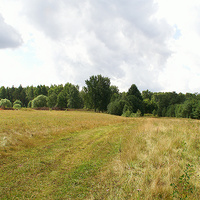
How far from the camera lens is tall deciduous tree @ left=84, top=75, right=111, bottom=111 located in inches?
2432

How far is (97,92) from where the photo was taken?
62656mm

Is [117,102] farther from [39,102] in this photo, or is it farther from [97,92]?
[39,102]

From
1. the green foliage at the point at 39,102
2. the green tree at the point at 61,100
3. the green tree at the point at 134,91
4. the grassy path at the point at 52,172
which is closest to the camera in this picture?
the grassy path at the point at 52,172

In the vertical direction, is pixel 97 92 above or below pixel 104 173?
above

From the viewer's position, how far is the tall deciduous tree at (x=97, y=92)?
6178 centimetres

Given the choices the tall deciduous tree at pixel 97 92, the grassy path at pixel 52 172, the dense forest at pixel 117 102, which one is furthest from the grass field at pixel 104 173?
the tall deciduous tree at pixel 97 92

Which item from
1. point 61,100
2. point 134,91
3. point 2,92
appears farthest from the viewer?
point 2,92

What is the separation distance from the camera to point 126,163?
18.3 ft

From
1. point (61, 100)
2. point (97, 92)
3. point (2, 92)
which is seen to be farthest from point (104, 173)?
point (2, 92)

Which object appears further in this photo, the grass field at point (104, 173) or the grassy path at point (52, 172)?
the grassy path at point (52, 172)

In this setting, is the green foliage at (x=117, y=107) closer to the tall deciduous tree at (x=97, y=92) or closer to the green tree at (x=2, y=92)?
the tall deciduous tree at (x=97, y=92)

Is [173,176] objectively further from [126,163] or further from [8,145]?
[8,145]

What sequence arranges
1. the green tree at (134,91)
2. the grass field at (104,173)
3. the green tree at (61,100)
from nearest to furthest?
the grass field at (104,173), the green tree at (134,91), the green tree at (61,100)

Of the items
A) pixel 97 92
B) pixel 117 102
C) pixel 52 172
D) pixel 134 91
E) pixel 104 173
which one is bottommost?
pixel 52 172
